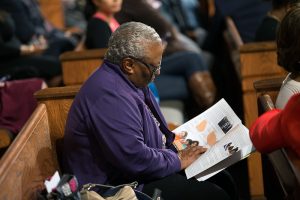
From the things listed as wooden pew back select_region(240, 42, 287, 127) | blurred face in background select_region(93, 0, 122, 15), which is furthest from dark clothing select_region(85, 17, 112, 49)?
wooden pew back select_region(240, 42, 287, 127)

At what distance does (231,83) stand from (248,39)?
0.45m

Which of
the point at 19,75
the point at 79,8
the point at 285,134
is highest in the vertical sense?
the point at 79,8

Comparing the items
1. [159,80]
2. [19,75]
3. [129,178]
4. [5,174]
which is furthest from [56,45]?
[5,174]

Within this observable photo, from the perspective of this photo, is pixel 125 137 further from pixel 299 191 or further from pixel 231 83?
pixel 231 83

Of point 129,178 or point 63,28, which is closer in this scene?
point 129,178

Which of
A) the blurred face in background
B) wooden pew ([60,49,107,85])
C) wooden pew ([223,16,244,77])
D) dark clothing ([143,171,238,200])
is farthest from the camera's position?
wooden pew ([223,16,244,77])

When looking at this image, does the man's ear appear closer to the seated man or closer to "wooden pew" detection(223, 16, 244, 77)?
the seated man

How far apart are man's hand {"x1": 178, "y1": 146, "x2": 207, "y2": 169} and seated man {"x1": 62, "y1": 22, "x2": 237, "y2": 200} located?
0.02 m

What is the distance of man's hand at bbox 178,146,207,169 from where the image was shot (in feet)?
6.73

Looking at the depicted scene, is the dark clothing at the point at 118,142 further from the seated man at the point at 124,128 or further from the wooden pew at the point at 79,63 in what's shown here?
the wooden pew at the point at 79,63

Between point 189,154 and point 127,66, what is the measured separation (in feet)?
1.35

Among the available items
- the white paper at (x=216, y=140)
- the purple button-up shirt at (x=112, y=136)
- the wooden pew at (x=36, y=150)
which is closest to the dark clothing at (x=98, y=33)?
the wooden pew at (x=36, y=150)

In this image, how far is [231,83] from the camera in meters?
4.10

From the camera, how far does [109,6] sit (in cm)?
310
